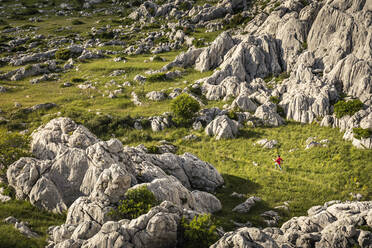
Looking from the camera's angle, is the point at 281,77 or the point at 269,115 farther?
the point at 281,77

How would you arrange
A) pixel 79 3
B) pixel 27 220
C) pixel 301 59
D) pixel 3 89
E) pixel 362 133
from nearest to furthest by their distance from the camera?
1. pixel 27 220
2. pixel 362 133
3. pixel 3 89
4. pixel 301 59
5. pixel 79 3

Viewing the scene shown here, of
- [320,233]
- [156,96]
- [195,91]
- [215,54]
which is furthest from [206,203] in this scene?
[215,54]

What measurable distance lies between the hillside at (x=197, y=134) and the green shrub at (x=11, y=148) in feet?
0.73

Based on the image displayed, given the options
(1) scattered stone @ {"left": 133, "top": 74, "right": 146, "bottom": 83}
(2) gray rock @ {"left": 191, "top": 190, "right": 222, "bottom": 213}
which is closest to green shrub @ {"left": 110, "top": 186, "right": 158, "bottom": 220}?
(2) gray rock @ {"left": 191, "top": 190, "right": 222, "bottom": 213}

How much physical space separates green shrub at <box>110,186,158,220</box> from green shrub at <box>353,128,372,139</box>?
35.9 m

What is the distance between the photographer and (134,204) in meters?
19.7

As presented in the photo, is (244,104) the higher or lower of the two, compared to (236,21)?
lower

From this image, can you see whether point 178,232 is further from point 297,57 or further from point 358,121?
point 297,57

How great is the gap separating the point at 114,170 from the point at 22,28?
142 metres

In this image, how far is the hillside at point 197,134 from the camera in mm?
18828

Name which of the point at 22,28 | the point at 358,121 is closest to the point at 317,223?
the point at 358,121

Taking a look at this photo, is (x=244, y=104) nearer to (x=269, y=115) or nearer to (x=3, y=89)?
(x=269, y=115)

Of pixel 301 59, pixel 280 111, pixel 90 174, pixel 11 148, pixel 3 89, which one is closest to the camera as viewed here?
pixel 90 174

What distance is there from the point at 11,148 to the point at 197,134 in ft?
98.7
